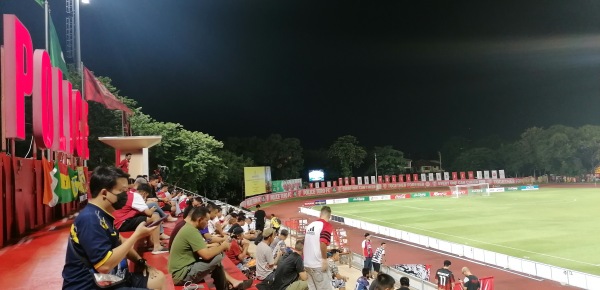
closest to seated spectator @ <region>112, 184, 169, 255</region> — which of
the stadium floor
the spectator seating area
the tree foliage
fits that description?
the spectator seating area

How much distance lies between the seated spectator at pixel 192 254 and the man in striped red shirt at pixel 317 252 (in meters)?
2.20

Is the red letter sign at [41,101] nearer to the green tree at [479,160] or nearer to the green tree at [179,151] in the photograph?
the green tree at [179,151]

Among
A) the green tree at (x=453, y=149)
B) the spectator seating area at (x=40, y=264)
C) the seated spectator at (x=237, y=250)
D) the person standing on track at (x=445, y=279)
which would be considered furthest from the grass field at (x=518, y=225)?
the green tree at (x=453, y=149)

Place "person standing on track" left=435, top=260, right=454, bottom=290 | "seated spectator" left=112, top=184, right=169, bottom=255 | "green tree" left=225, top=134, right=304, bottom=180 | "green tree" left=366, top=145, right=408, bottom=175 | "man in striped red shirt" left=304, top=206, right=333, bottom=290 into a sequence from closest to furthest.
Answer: "seated spectator" left=112, top=184, right=169, bottom=255, "man in striped red shirt" left=304, top=206, right=333, bottom=290, "person standing on track" left=435, top=260, right=454, bottom=290, "green tree" left=225, top=134, right=304, bottom=180, "green tree" left=366, top=145, right=408, bottom=175

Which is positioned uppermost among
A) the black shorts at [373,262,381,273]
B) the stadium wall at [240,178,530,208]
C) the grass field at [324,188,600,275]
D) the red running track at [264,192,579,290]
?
the black shorts at [373,262,381,273]

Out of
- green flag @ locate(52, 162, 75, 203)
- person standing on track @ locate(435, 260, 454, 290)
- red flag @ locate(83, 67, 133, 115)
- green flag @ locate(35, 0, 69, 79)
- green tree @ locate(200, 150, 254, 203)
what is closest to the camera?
person standing on track @ locate(435, 260, 454, 290)

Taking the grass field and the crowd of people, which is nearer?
the crowd of people

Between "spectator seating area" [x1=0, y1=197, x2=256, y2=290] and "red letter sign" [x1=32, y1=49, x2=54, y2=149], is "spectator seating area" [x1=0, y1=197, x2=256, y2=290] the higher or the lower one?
the lower one

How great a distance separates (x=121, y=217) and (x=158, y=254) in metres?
0.94

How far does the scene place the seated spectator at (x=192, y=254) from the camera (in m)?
4.99

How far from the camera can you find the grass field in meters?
20.9

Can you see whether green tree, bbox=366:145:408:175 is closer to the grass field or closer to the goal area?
the goal area

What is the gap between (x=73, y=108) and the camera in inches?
589

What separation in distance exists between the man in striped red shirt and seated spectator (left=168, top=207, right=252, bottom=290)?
2205 millimetres
